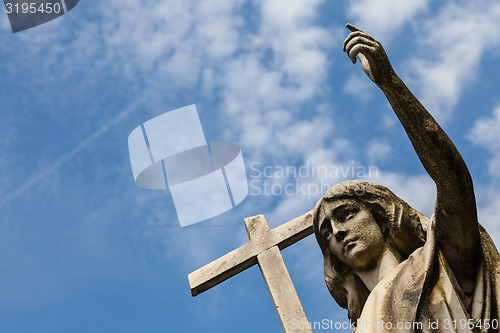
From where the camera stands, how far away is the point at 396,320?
501 centimetres

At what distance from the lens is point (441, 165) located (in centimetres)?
495

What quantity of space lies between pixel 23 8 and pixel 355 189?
28.3 ft

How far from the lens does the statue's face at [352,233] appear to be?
222 inches

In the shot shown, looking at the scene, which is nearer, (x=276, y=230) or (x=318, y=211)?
(x=318, y=211)

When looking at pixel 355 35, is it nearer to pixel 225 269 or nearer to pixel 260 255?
pixel 260 255

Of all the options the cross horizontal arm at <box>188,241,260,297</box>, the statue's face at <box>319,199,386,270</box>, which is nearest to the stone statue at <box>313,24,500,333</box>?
the statue's face at <box>319,199,386,270</box>

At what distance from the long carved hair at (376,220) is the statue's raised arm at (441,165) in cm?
54

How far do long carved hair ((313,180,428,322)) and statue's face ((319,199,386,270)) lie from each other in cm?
4

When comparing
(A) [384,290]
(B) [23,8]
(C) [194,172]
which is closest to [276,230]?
(C) [194,172]

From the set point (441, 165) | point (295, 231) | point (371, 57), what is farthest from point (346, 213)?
point (295, 231)

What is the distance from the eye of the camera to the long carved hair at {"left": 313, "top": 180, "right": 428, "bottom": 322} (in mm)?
5672

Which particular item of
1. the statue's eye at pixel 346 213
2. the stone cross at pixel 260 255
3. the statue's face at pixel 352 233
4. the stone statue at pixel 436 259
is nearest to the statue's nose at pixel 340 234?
the statue's face at pixel 352 233

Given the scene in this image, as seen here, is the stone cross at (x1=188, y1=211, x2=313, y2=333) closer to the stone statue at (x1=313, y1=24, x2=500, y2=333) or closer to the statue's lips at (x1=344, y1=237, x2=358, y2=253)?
the statue's lips at (x1=344, y1=237, x2=358, y2=253)

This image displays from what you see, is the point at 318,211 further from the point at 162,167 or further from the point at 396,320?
the point at 162,167
